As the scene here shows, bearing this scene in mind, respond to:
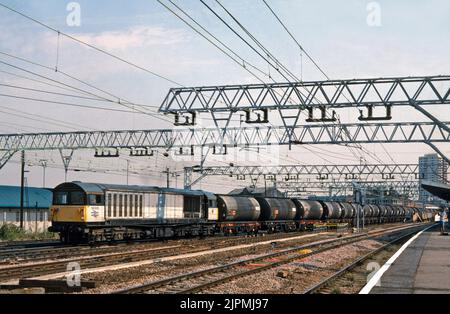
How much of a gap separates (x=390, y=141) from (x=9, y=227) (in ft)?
91.4

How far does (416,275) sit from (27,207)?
47.9 meters

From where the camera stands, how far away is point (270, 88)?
33.5 metres

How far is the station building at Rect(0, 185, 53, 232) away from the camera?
58.8m

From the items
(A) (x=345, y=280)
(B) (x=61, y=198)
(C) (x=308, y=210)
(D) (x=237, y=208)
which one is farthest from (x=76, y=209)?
(C) (x=308, y=210)

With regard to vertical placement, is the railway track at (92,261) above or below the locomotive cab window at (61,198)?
below

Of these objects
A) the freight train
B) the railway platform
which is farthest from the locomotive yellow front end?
the railway platform

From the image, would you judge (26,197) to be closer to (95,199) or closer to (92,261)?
(95,199)

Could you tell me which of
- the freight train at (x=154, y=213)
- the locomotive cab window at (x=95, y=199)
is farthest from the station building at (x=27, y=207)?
the locomotive cab window at (x=95, y=199)

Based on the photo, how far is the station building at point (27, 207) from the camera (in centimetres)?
5881

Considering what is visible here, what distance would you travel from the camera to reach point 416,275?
62.8 ft

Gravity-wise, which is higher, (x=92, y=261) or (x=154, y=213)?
(x=154, y=213)

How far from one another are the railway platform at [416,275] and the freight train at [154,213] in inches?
572

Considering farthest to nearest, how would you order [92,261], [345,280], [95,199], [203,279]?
[95,199] < [92,261] < [345,280] < [203,279]

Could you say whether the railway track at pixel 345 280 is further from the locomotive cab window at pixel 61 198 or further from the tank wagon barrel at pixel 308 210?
the tank wagon barrel at pixel 308 210
